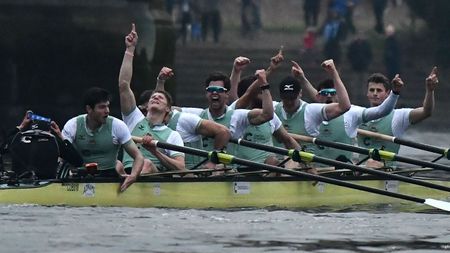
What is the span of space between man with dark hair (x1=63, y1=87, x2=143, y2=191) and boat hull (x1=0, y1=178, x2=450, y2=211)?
54 cm

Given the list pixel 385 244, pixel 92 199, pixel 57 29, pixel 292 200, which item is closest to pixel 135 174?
pixel 92 199

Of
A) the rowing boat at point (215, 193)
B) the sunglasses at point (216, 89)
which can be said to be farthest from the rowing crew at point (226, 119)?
the rowing boat at point (215, 193)

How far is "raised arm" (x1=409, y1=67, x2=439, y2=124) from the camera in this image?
870 inches

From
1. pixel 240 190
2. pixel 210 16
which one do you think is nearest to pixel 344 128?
pixel 240 190

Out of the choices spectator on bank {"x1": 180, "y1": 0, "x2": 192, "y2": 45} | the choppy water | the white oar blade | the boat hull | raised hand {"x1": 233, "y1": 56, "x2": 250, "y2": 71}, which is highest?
spectator on bank {"x1": 180, "y1": 0, "x2": 192, "y2": 45}

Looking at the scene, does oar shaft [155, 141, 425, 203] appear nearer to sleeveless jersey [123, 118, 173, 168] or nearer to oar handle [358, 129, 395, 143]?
sleeveless jersey [123, 118, 173, 168]

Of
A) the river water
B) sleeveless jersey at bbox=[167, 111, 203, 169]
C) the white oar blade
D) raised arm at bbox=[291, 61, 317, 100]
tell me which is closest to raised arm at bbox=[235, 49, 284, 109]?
raised arm at bbox=[291, 61, 317, 100]

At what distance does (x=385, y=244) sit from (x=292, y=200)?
2.96m

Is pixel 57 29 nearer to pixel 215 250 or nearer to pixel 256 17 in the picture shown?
pixel 256 17

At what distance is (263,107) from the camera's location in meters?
22.4

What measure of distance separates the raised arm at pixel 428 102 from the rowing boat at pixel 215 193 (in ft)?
2.74

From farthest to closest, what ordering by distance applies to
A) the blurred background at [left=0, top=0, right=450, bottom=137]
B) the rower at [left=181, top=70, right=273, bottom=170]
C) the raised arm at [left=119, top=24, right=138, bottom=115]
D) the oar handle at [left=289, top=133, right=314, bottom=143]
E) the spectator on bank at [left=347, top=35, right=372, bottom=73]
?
the spectator on bank at [left=347, top=35, right=372, bottom=73]
the blurred background at [left=0, top=0, right=450, bottom=137]
the oar handle at [left=289, top=133, right=314, bottom=143]
the rower at [left=181, top=70, right=273, bottom=170]
the raised arm at [left=119, top=24, right=138, bottom=115]

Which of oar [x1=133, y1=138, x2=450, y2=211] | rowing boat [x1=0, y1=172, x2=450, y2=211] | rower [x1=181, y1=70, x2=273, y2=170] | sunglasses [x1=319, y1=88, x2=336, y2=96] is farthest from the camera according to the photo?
sunglasses [x1=319, y1=88, x2=336, y2=96]

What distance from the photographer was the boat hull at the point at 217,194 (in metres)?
20.7
